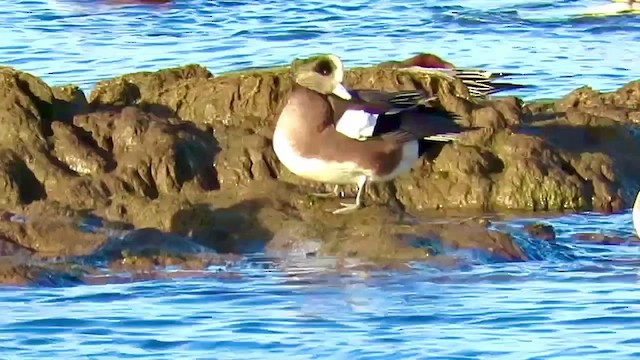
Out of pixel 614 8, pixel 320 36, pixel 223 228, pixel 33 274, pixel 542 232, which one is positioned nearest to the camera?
pixel 33 274

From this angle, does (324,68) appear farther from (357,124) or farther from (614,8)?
(614,8)

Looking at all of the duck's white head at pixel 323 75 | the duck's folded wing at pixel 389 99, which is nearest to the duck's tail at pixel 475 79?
the duck's folded wing at pixel 389 99

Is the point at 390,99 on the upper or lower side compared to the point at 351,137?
upper

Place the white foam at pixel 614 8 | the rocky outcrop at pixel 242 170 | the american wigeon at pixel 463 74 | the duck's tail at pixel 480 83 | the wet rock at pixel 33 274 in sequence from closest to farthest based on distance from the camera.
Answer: the wet rock at pixel 33 274, the rocky outcrop at pixel 242 170, the american wigeon at pixel 463 74, the duck's tail at pixel 480 83, the white foam at pixel 614 8

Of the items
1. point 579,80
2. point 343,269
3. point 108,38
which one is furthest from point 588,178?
point 108,38

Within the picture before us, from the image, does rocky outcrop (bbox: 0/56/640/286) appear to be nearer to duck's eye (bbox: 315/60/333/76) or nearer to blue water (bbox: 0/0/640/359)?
blue water (bbox: 0/0/640/359)

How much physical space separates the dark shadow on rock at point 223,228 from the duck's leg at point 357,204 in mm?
468

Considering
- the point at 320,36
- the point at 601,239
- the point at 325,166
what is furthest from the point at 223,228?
the point at 320,36

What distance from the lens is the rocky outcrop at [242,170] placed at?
9320mm

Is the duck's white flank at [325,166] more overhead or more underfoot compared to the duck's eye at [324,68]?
more underfoot

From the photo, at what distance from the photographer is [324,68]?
10258 millimetres

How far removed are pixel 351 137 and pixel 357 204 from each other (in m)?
0.40

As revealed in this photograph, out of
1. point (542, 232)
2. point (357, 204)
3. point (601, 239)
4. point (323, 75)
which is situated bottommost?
point (601, 239)

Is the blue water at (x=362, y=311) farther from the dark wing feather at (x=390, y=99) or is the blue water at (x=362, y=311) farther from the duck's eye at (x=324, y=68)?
the duck's eye at (x=324, y=68)
